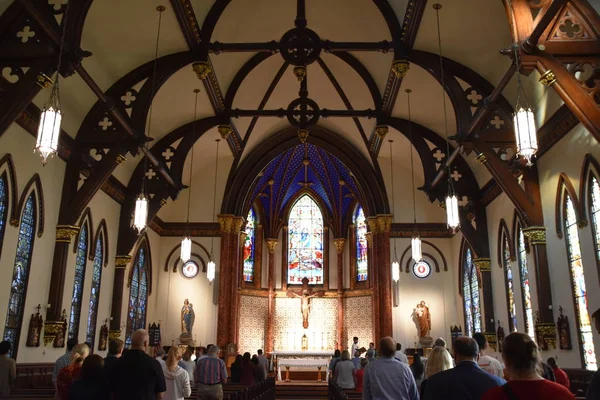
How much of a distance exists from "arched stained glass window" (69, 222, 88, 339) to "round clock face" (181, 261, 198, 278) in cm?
739

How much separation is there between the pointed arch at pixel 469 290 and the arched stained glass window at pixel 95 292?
1239 cm

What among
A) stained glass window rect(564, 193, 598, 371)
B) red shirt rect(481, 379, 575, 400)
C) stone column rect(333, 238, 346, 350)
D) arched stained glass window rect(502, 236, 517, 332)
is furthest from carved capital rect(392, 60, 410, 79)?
stone column rect(333, 238, 346, 350)

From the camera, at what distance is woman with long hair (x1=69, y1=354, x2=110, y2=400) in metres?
5.19

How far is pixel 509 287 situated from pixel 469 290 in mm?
4626

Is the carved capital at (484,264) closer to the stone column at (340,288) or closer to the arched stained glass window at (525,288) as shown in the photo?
the arched stained glass window at (525,288)

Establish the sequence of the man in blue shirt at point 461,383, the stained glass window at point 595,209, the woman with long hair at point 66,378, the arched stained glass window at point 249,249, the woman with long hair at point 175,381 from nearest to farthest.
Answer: the man in blue shirt at point 461,383 < the woman with long hair at point 66,378 < the woman with long hair at point 175,381 < the stained glass window at point 595,209 < the arched stained glass window at point 249,249

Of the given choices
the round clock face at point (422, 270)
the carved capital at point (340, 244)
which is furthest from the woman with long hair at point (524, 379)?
the carved capital at point (340, 244)

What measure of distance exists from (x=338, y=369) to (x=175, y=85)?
371 inches

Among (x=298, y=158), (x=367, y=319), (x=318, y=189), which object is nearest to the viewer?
(x=367, y=319)

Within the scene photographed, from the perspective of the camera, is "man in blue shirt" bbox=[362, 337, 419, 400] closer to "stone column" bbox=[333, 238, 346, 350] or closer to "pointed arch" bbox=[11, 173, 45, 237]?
"pointed arch" bbox=[11, 173, 45, 237]

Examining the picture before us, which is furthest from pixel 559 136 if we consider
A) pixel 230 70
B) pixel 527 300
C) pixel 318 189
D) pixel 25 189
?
pixel 318 189

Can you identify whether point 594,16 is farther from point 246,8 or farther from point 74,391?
point 246,8

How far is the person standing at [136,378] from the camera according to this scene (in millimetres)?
5488

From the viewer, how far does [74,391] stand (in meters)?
5.18
